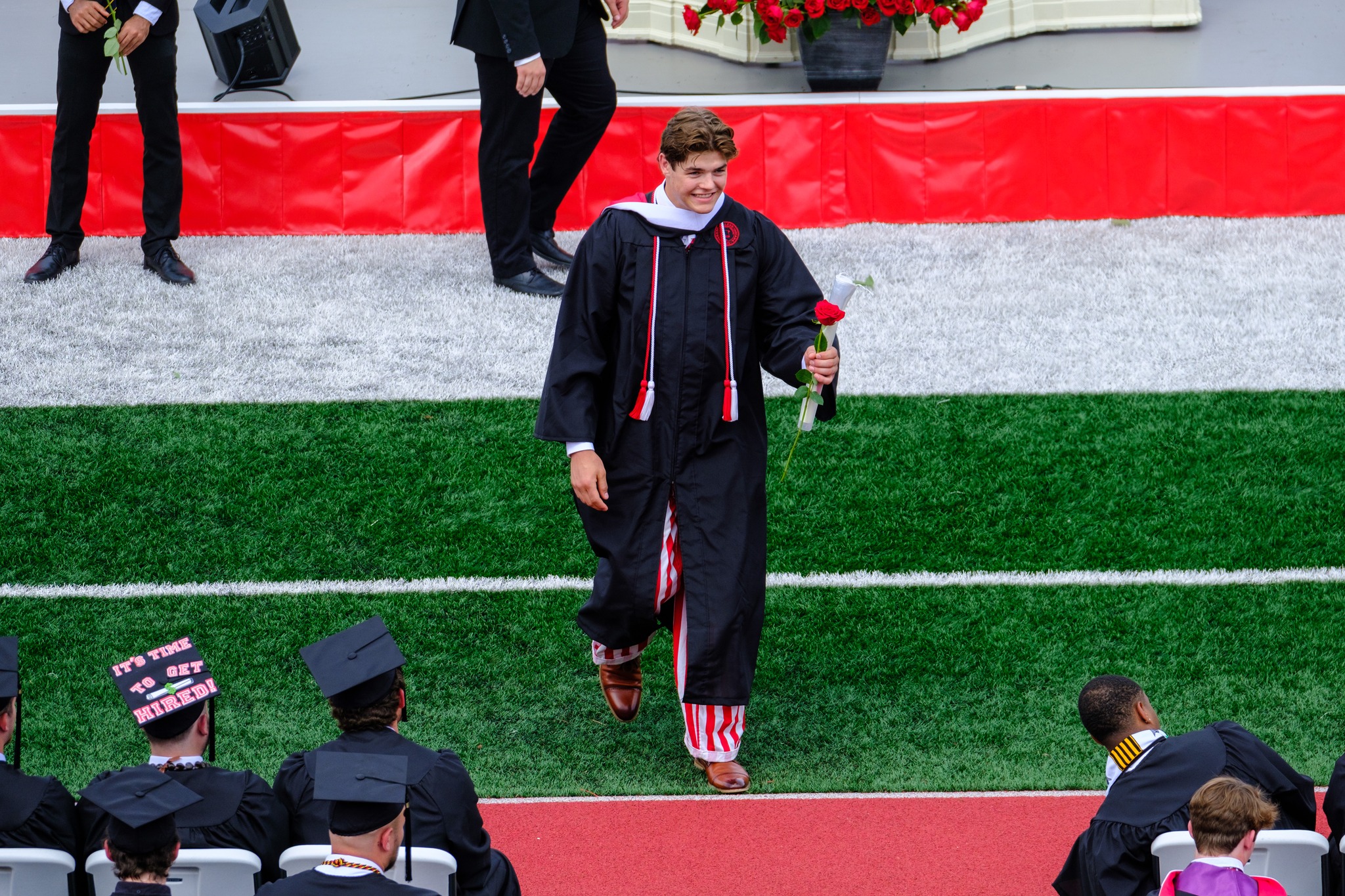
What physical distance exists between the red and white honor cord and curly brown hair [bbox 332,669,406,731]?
1243 millimetres

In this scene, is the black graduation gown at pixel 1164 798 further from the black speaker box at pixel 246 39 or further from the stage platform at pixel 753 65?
the black speaker box at pixel 246 39

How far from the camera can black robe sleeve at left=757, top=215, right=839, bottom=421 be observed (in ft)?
15.4

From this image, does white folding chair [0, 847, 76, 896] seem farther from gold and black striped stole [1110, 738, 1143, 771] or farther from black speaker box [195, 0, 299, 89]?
black speaker box [195, 0, 299, 89]

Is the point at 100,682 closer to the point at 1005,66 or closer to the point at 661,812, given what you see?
the point at 661,812

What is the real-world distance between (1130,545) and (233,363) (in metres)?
4.23

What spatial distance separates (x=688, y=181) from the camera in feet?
14.9

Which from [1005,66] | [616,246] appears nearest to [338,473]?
[616,246]

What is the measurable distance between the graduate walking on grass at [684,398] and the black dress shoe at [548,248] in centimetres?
374

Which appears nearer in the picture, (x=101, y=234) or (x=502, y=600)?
(x=502, y=600)

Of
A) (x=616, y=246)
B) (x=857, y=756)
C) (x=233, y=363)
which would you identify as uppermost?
(x=616, y=246)

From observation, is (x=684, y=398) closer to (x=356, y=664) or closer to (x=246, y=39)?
(x=356, y=664)

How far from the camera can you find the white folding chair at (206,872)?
326cm

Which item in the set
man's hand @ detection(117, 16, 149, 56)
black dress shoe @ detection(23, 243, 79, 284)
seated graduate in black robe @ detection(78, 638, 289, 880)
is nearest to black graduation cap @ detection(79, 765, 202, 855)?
seated graduate in black robe @ detection(78, 638, 289, 880)

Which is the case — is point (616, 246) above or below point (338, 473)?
above
